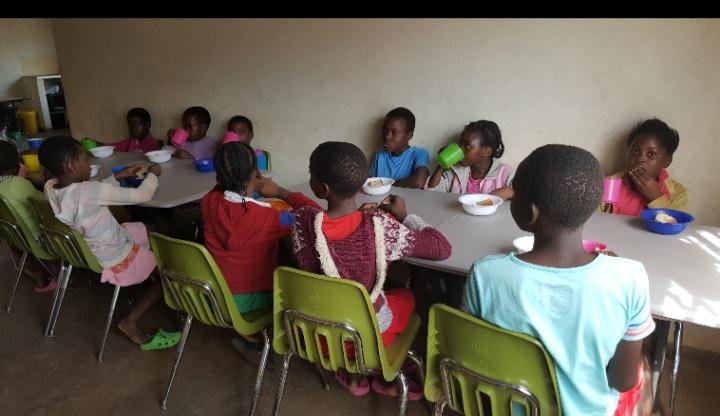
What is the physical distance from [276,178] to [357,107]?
0.89 meters

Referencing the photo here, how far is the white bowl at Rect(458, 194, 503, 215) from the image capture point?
2.06 metres

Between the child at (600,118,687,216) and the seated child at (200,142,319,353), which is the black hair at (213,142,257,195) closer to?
the seated child at (200,142,319,353)

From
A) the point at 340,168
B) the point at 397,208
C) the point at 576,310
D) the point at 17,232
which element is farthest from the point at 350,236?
the point at 17,232

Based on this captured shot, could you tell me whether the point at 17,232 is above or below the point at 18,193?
below

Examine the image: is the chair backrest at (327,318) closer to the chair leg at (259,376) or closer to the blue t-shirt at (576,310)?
the chair leg at (259,376)

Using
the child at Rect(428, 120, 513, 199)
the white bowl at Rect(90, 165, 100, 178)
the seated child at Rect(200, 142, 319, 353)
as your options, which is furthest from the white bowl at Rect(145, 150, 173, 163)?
the child at Rect(428, 120, 513, 199)

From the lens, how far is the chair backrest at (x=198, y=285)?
169cm

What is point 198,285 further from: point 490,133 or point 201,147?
point 201,147

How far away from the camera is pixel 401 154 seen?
9.70 ft

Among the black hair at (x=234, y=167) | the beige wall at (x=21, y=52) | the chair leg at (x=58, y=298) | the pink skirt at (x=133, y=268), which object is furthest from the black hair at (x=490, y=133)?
the beige wall at (x=21, y=52)

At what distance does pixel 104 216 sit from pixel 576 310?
2.06 m

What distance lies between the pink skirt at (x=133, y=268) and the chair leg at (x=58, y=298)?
225 millimetres

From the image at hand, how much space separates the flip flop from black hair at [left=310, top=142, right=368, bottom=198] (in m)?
1.37

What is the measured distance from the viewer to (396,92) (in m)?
3.04
